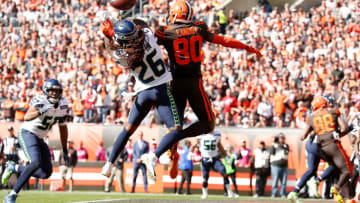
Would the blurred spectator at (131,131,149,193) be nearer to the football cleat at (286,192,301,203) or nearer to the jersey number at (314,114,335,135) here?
the football cleat at (286,192,301,203)

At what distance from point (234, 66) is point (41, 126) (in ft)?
38.3

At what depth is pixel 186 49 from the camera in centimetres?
964

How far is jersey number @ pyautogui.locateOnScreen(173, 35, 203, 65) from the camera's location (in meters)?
9.59

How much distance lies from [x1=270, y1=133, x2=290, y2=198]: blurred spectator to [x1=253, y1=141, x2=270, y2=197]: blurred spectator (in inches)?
8.3

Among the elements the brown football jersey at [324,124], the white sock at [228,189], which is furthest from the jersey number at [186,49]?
the white sock at [228,189]

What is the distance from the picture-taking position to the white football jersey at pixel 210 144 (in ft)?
56.2

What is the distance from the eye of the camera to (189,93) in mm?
9828

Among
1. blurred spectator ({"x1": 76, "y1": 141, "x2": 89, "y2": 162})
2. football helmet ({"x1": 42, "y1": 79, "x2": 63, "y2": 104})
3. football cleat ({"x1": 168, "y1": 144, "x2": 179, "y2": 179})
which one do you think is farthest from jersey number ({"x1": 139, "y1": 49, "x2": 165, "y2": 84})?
blurred spectator ({"x1": 76, "y1": 141, "x2": 89, "y2": 162})

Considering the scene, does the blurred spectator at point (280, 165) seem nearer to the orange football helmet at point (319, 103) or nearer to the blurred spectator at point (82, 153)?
the blurred spectator at point (82, 153)

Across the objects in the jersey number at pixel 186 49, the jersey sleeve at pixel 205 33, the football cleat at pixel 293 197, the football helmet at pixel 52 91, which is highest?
the jersey sleeve at pixel 205 33

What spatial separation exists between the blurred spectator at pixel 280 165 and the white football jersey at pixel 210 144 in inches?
84.7

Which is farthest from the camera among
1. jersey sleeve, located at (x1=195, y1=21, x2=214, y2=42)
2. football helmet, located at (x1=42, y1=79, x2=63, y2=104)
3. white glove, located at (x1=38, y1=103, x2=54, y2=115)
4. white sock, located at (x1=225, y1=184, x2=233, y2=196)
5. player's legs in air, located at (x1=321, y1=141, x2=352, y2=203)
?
white sock, located at (x1=225, y1=184, x2=233, y2=196)

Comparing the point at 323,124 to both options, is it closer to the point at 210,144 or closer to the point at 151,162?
the point at 151,162

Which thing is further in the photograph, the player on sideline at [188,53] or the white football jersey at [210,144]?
the white football jersey at [210,144]
